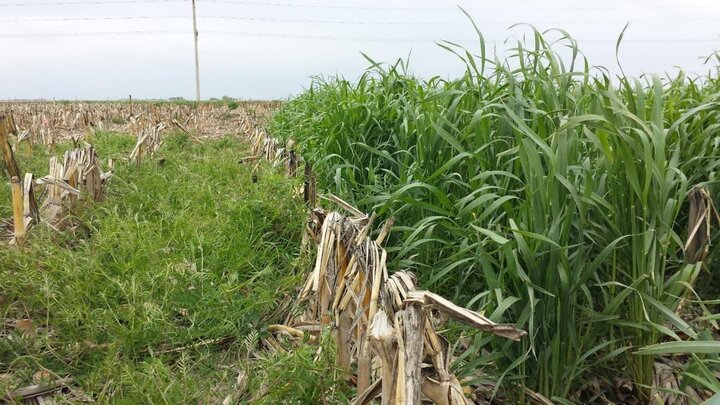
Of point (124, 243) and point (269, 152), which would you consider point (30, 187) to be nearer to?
point (124, 243)

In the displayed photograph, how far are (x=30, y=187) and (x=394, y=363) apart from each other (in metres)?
2.86

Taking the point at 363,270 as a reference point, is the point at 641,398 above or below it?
below

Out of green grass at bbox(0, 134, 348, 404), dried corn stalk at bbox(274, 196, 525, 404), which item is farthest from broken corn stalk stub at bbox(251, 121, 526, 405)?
green grass at bbox(0, 134, 348, 404)

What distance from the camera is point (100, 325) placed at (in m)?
2.24

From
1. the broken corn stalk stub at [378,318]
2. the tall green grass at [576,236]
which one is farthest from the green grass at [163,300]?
→ the tall green grass at [576,236]

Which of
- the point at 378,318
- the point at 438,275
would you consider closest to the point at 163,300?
the point at 438,275

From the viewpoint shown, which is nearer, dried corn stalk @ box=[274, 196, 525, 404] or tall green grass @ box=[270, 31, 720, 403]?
dried corn stalk @ box=[274, 196, 525, 404]

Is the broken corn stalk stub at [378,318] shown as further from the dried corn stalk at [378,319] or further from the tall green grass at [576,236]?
the tall green grass at [576,236]

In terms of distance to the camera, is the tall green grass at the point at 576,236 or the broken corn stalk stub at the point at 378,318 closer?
the broken corn stalk stub at the point at 378,318

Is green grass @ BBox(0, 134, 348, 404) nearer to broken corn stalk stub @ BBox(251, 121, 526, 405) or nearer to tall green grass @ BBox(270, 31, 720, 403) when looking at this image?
broken corn stalk stub @ BBox(251, 121, 526, 405)

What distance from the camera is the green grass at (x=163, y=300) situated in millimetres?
1933

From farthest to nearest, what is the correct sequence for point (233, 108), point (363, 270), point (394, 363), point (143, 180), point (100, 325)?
point (233, 108)
point (143, 180)
point (100, 325)
point (363, 270)
point (394, 363)

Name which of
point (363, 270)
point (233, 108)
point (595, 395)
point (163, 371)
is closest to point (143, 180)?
point (163, 371)

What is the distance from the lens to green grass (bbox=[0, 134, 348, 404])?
1.93 m
